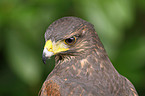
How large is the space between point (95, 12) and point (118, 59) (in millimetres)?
1166

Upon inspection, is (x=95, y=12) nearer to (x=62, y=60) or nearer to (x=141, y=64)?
(x=62, y=60)

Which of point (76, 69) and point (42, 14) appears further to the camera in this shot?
point (42, 14)

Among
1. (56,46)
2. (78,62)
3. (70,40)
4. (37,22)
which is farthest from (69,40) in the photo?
(37,22)

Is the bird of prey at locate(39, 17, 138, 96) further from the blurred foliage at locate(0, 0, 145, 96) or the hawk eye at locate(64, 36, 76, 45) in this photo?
the blurred foliage at locate(0, 0, 145, 96)

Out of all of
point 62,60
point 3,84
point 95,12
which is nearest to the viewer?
point 62,60

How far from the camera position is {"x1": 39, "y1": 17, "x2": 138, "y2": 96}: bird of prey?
4.63 meters

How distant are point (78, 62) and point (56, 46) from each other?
320 millimetres

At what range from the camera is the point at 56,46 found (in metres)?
4.88

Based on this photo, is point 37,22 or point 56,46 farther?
point 37,22

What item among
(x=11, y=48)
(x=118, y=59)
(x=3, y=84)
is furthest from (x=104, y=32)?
(x=3, y=84)

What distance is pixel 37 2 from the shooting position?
5.89 meters

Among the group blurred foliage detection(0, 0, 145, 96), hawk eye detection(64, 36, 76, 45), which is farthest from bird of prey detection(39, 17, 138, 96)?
blurred foliage detection(0, 0, 145, 96)

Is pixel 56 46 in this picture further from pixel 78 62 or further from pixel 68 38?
pixel 78 62

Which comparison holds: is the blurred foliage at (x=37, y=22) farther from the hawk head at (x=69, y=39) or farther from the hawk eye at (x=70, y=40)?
the hawk eye at (x=70, y=40)
